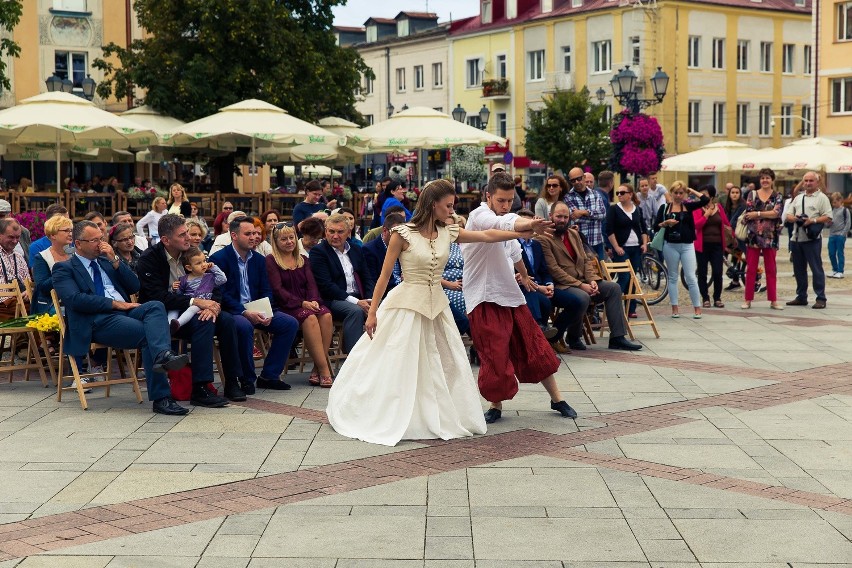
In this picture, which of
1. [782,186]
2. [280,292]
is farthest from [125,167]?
[280,292]

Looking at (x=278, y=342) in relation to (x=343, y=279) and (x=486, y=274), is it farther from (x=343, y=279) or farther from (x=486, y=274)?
(x=486, y=274)

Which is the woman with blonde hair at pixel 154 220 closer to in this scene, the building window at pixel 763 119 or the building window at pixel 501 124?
the building window at pixel 501 124

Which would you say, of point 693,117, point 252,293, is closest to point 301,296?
point 252,293

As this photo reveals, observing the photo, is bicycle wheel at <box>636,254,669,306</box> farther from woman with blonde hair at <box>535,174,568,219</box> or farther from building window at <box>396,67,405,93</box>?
building window at <box>396,67,405,93</box>

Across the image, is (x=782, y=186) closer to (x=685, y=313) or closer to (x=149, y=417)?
(x=685, y=313)

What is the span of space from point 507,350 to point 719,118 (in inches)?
2184

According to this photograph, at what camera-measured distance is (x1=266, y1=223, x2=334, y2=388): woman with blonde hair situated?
10.8 m

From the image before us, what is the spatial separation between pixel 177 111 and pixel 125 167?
16.0m

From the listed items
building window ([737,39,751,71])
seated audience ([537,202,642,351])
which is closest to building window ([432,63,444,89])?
building window ([737,39,751,71])

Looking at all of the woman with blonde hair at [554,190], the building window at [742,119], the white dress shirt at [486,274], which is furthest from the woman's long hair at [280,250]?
the building window at [742,119]

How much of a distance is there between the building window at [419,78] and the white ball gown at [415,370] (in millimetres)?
64019

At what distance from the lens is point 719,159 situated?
101 ft

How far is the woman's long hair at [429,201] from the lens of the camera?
8.40 m

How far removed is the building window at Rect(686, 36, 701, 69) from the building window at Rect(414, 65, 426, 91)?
57.1ft
